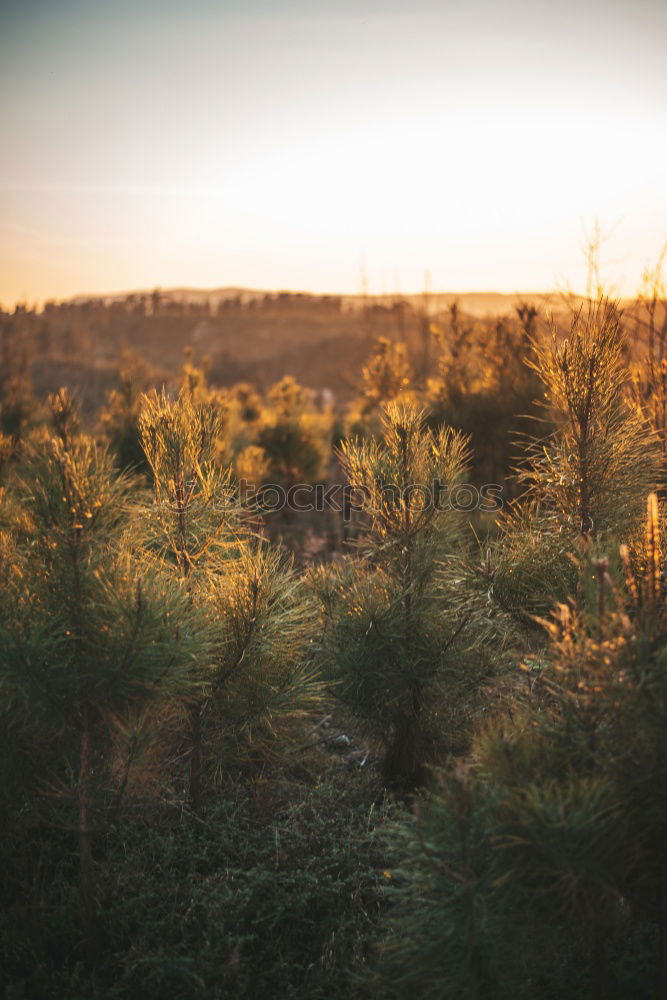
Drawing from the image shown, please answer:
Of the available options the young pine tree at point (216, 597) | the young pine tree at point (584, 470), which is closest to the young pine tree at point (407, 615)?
the young pine tree at point (216, 597)

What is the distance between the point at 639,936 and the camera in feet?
11.1

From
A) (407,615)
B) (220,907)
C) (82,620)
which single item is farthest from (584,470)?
(220,907)

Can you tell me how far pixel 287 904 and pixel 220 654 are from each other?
146cm

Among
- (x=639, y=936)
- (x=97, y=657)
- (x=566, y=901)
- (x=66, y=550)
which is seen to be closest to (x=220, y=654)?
(x=97, y=657)

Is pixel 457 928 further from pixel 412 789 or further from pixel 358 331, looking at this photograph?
pixel 358 331

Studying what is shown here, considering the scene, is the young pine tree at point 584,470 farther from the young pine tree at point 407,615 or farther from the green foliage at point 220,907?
the green foliage at point 220,907

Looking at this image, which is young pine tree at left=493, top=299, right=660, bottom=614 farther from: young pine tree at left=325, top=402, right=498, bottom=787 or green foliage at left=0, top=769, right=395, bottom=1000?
green foliage at left=0, top=769, right=395, bottom=1000

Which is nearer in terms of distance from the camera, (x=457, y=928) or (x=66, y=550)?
(x=457, y=928)

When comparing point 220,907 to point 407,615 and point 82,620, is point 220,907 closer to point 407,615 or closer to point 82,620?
point 82,620

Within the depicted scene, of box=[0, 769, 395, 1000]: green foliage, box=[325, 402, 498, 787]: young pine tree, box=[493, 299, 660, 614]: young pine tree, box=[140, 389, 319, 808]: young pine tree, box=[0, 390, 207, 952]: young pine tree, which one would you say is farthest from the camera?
box=[325, 402, 498, 787]: young pine tree

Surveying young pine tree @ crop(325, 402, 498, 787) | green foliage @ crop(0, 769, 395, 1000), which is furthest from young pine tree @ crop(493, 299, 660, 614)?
green foliage @ crop(0, 769, 395, 1000)

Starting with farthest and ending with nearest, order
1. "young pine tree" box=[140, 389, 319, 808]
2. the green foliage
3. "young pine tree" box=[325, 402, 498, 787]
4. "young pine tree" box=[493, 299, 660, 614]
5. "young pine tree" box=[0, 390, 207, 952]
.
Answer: "young pine tree" box=[325, 402, 498, 787] < "young pine tree" box=[140, 389, 319, 808] < "young pine tree" box=[493, 299, 660, 614] < the green foliage < "young pine tree" box=[0, 390, 207, 952]

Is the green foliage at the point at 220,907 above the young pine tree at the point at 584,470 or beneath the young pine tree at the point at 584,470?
beneath

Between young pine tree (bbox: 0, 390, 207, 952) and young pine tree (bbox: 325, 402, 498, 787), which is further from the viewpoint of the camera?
young pine tree (bbox: 325, 402, 498, 787)
